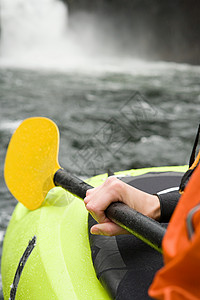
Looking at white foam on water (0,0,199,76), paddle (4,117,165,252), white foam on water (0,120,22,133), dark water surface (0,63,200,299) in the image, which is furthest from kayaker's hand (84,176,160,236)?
white foam on water (0,0,199,76)

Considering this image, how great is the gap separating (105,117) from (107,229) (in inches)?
135

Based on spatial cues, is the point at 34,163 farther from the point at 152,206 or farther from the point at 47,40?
the point at 47,40

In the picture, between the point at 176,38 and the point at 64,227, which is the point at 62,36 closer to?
the point at 176,38

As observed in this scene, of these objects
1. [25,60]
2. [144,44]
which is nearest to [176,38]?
[144,44]

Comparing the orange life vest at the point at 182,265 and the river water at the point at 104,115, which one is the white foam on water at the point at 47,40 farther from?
the orange life vest at the point at 182,265

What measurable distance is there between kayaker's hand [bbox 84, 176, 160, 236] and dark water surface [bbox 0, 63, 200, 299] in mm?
786

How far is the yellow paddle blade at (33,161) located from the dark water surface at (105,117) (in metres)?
0.50

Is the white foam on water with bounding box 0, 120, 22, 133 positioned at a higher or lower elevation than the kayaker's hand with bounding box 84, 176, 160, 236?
lower

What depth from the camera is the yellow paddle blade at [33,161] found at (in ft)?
3.43

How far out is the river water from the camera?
285 cm

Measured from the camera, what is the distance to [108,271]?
27.6 inches

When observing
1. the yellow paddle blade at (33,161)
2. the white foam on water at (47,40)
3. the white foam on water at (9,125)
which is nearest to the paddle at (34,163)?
the yellow paddle blade at (33,161)

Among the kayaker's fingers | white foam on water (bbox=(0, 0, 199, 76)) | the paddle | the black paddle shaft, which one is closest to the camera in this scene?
the black paddle shaft

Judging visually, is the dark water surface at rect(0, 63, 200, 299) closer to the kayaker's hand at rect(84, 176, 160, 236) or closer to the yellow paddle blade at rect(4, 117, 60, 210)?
the yellow paddle blade at rect(4, 117, 60, 210)
